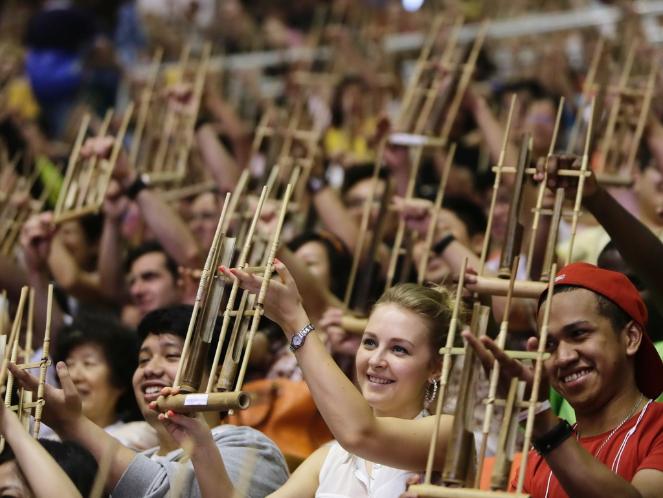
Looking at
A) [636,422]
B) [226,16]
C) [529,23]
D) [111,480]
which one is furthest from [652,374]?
[226,16]

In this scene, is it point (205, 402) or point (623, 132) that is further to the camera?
point (623, 132)

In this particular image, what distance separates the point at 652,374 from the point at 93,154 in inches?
93.2

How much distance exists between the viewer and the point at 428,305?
9.98ft

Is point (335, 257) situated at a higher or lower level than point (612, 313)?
higher

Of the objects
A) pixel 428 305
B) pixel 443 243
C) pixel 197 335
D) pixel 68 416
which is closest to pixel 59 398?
pixel 68 416

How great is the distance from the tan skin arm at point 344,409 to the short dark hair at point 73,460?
2.04 ft

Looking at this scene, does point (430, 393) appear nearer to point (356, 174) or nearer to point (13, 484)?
point (13, 484)

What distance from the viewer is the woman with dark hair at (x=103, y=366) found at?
12.7ft

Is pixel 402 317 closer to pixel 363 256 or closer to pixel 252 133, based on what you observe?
pixel 363 256

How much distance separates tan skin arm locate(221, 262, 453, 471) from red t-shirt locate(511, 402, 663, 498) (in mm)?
227

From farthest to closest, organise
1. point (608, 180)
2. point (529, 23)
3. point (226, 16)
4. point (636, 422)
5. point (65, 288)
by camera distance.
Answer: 1. point (226, 16)
2. point (529, 23)
3. point (65, 288)
4. point (608, 180)
5. point (636, 422)

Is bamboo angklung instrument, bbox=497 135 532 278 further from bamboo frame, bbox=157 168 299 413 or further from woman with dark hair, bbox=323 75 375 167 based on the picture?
woman with dark hair, bbox=323 75 375 167

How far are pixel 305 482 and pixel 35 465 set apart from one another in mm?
614

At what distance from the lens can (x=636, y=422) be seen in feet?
8.77
